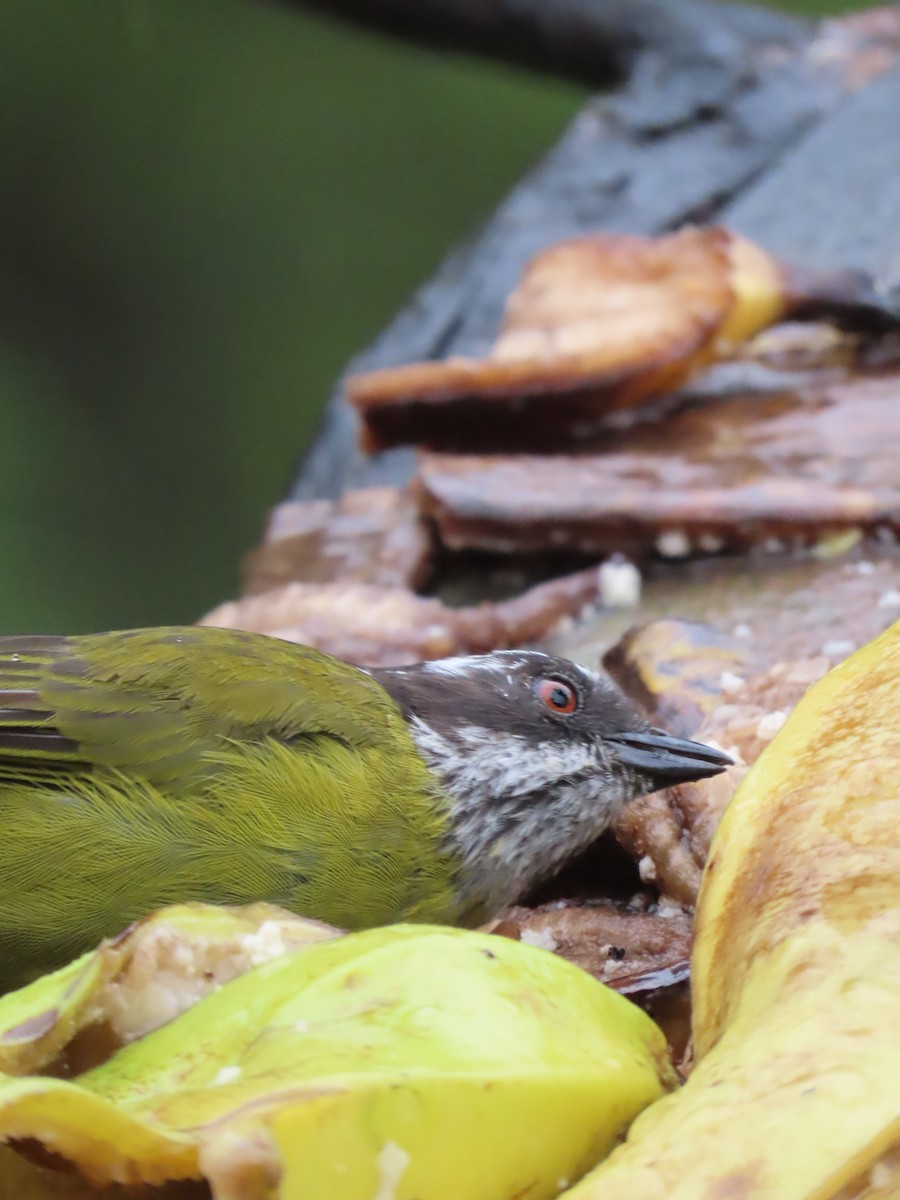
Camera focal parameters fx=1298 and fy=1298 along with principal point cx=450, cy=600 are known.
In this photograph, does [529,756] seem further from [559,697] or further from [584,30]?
[584,30]

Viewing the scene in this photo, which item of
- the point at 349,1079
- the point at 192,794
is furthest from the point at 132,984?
the point at 192,794

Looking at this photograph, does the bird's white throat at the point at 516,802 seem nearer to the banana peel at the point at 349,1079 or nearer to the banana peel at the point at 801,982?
the banana peel at the point at 801,982

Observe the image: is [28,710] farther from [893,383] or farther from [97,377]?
[97,377]

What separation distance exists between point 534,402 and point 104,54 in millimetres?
2107

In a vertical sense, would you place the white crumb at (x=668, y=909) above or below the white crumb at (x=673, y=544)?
below

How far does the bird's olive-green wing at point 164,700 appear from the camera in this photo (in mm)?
1314

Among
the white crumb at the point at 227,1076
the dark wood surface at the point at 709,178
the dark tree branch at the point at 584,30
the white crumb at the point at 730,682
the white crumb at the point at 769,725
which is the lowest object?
the white crumb at the point at 769,725

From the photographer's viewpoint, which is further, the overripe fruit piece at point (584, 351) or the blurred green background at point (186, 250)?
the blurred green background at point (186, 250)

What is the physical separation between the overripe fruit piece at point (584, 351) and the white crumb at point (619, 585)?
1.32 ft

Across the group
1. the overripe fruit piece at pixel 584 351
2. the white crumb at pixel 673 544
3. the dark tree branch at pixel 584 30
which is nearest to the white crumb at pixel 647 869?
the white crumb at pixel 673 544

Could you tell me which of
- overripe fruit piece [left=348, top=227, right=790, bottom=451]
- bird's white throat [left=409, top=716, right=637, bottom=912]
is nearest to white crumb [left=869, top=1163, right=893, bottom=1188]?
bird's white throat [left=409, top=716, right=637, bottom=912]

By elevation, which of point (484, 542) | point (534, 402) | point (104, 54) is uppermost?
point (104, 54)

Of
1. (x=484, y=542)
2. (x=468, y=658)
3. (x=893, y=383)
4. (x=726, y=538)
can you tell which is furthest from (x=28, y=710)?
(x=893, y=383)

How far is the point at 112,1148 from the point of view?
61cm
